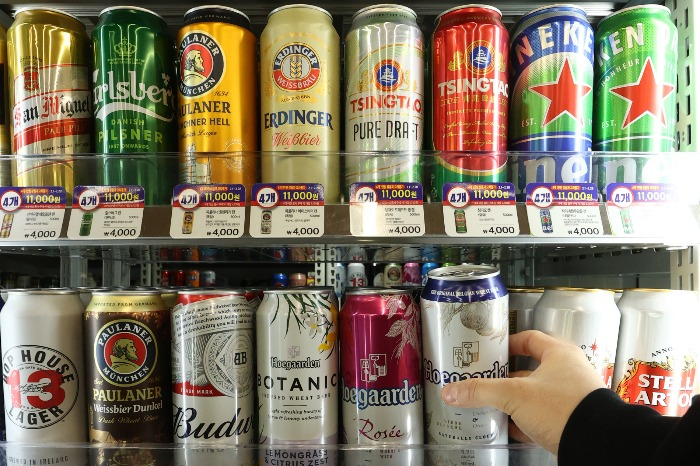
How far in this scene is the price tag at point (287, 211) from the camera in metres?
0.80

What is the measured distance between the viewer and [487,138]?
88 centimetres

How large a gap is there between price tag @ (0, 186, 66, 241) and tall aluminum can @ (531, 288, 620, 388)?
896mm

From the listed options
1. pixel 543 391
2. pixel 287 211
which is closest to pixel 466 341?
pixel 543 391

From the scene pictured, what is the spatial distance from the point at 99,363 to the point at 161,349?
10 centimetres

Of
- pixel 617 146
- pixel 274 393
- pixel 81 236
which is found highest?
pixel 617 146

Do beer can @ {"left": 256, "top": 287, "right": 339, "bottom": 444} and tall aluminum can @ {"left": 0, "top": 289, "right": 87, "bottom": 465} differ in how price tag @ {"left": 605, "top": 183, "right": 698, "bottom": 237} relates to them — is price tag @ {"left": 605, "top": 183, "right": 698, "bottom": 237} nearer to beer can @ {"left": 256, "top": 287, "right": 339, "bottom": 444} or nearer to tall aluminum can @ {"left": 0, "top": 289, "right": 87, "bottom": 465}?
beer can @ {"left": 256, "top": 287, "right": 339, "bottom": 444}

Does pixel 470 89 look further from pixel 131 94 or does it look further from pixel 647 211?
pixel 131 94

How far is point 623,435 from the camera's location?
0.64 metres

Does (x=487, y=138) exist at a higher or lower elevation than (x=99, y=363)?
higher

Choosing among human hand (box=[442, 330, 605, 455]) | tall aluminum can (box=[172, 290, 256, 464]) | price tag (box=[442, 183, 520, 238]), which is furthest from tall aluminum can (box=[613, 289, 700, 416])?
tall aluminum can (box=[172, 290, 256, 464])

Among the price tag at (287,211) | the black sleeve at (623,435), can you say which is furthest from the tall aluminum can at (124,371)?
the black sleeve at (623,435)

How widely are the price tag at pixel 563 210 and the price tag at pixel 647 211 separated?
35mm

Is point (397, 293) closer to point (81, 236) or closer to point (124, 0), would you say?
point (81, 236)

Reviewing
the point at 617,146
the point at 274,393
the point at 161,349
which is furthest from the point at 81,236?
the point at 617,146
